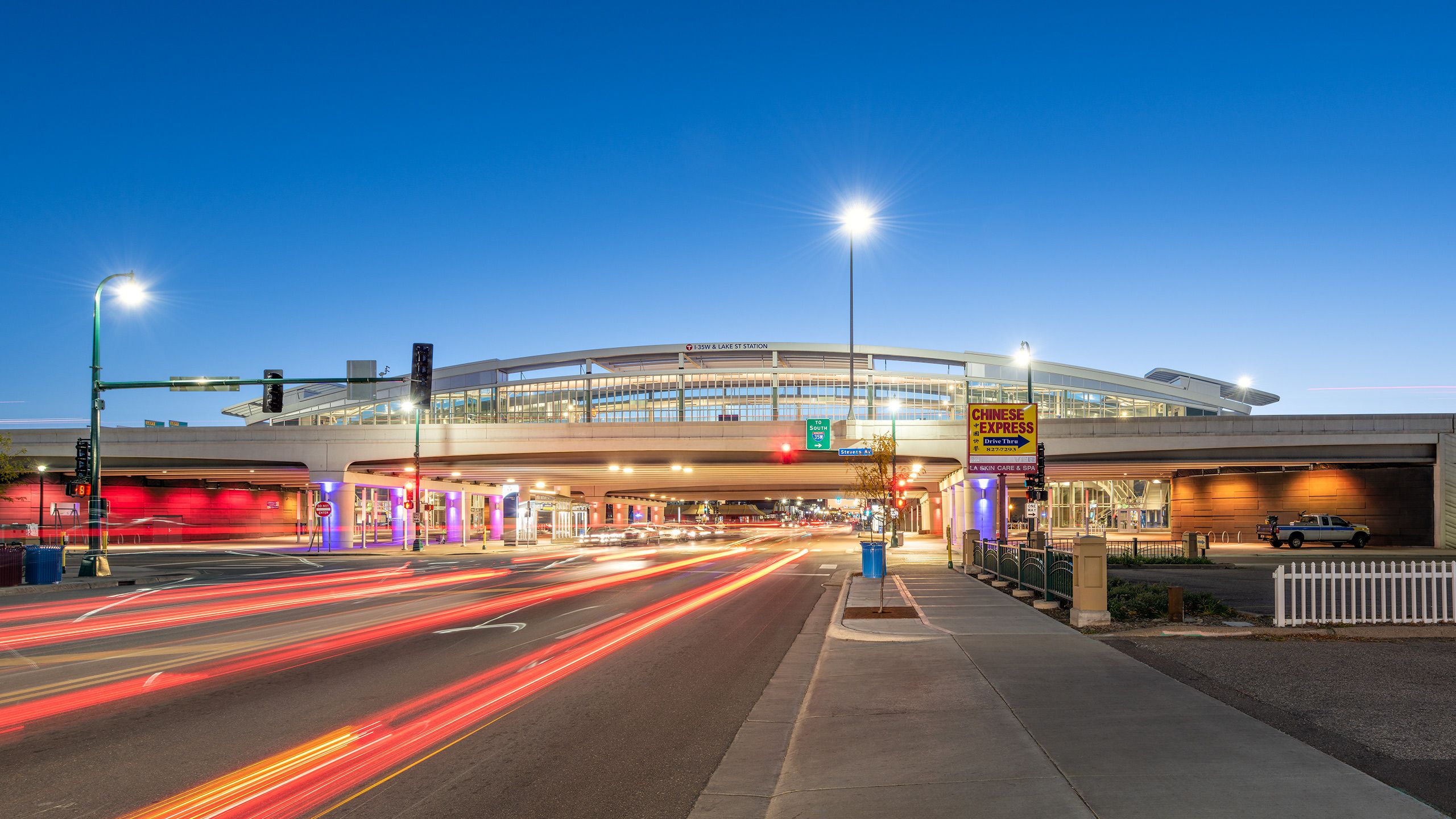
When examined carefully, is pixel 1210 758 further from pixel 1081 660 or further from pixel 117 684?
pixel 117 684

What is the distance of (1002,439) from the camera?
27266mm

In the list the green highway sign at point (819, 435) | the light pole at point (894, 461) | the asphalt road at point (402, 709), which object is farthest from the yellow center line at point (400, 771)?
the green highway sign at point (819, 435)

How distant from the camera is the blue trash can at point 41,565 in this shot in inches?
1030

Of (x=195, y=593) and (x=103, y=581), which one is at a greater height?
(x=195, y=593)

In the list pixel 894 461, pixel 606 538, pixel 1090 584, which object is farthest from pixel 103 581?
pixel 606 538

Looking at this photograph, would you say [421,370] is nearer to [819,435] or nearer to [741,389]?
[819,435]

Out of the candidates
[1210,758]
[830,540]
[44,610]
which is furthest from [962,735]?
[830,540]

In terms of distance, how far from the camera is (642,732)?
870 cm

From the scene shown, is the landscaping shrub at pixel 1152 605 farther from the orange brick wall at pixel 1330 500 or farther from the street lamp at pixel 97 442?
the orange brick wall at pixel 1330 500

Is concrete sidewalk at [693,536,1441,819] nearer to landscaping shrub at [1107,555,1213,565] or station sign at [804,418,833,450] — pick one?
landscaping shrub at [1107,555,1213,565]

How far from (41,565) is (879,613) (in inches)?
948

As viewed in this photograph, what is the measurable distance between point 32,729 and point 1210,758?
1034 cm

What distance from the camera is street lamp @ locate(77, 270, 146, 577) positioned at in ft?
95.3

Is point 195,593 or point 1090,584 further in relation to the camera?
point 195,593
